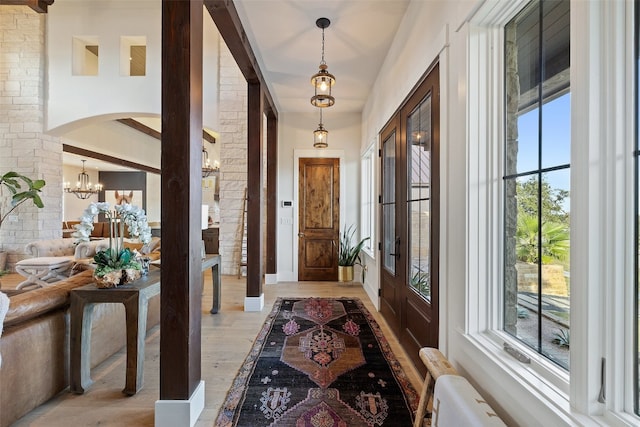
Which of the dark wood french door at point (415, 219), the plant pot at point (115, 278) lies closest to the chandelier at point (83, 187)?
the plant pot at point (115, 278)

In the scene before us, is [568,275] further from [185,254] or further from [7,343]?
[7,343]

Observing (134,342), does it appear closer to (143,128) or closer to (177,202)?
(177,202)

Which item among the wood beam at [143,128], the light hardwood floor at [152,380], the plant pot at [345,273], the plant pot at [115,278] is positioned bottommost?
the light hardwood floor at [152,380]

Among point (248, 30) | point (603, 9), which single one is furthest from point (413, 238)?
point (248, 30)

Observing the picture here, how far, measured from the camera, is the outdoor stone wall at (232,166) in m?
5.46

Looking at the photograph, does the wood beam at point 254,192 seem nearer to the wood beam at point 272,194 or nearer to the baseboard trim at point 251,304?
the baseboard trim at point 251,304

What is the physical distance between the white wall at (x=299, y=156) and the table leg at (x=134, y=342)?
3.21 m

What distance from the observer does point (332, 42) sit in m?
3.07

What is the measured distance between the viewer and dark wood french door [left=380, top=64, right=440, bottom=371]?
195 centimetres

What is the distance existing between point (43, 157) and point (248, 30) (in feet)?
16.3

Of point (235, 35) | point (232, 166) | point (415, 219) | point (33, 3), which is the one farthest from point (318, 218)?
point (33, 3)

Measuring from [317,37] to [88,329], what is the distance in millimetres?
3194

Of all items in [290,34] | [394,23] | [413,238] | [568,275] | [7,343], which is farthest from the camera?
[290,34]

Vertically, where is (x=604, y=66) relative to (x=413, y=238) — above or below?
above
